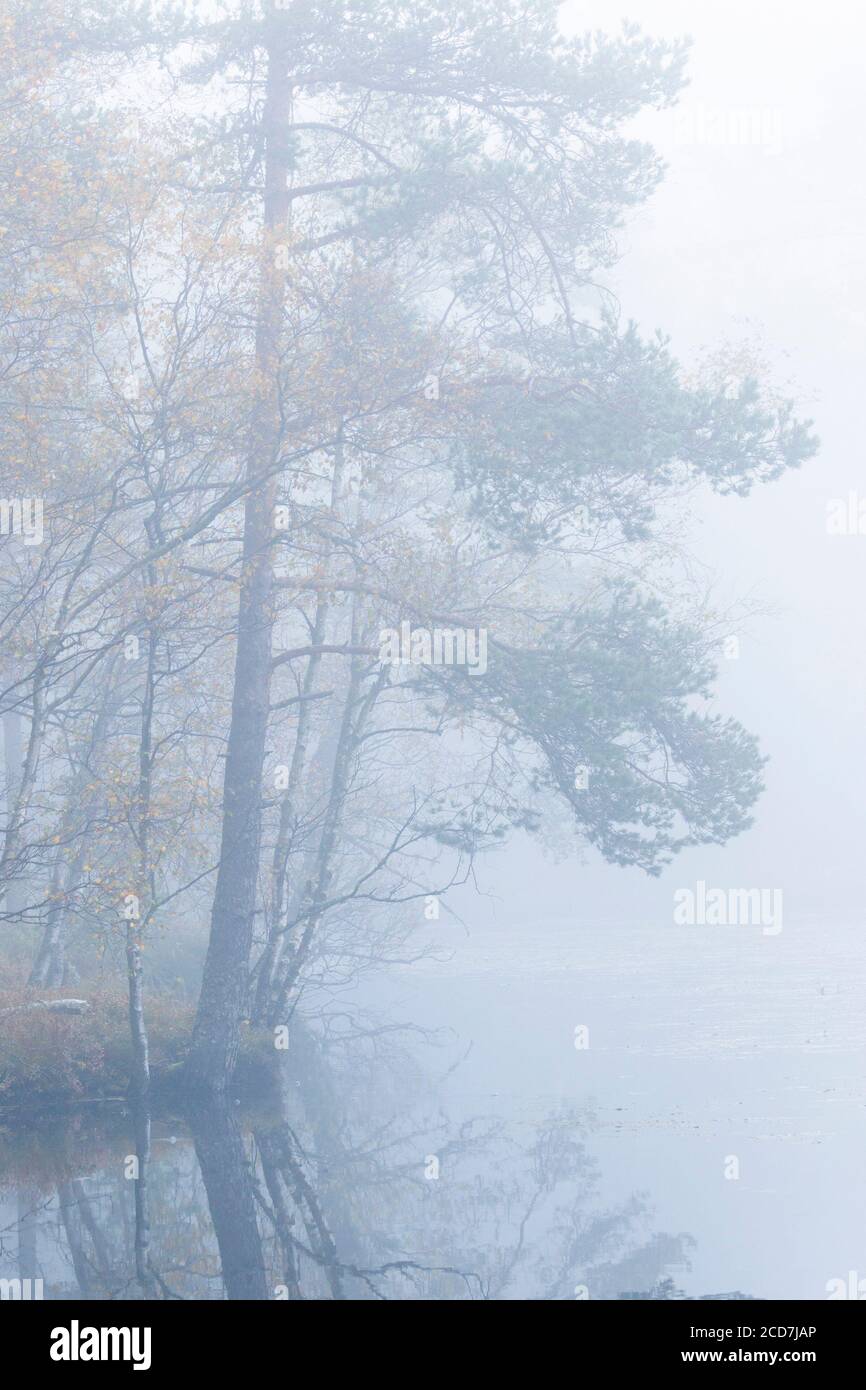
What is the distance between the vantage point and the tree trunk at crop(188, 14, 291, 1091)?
57.0 ft

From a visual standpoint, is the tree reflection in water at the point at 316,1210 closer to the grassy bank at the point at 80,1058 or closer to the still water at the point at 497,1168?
the still water at the point at 497,1168

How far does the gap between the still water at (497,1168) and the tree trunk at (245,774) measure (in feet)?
3.00

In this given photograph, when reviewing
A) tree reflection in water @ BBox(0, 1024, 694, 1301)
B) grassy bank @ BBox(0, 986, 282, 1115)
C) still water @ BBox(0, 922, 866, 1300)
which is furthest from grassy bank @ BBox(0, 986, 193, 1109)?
tree reflection in water @ BBox(0, 1024, 694, 1301)

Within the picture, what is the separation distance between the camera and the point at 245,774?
57.8 ft

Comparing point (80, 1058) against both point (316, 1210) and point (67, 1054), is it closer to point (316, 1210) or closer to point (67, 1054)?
point (67, 1054)

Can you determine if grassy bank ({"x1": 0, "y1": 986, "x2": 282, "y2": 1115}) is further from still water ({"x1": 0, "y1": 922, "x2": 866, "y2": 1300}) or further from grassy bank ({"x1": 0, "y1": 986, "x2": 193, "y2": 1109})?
still water ({"x1": 0, "y1": 922, "x2": 866, "y2": 1300})

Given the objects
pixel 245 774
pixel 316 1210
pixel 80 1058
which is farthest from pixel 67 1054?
pixel 316 1210

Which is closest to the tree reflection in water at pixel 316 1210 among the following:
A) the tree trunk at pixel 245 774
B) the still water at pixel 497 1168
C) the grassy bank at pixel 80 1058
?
the still water at pixel 497 1168

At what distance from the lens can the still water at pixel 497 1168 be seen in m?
11.2

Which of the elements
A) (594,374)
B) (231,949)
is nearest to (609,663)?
(594,374)

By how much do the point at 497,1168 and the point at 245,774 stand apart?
A: 518cm

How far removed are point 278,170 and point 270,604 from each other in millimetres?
4884
